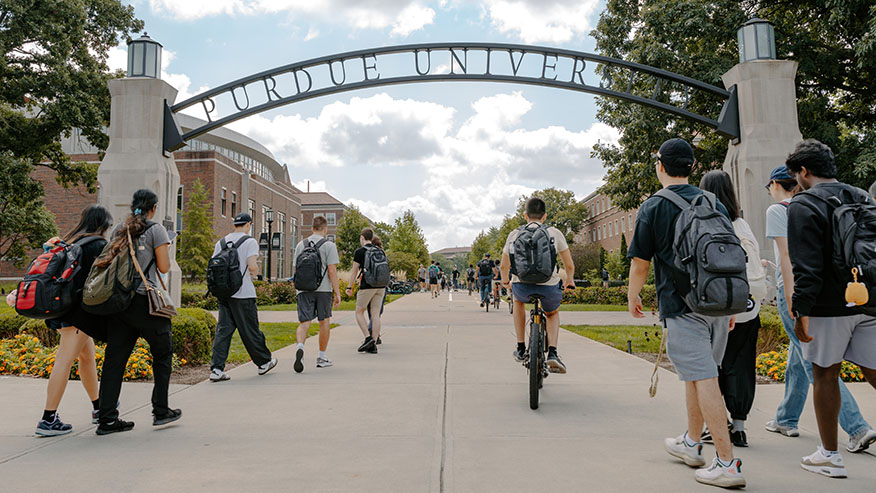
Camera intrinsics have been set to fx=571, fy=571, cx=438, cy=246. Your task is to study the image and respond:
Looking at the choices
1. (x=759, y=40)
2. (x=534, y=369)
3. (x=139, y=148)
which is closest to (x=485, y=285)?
(x=759, y=40)

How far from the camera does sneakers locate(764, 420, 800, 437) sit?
3.89 meters

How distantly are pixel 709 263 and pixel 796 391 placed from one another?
5.88 ft

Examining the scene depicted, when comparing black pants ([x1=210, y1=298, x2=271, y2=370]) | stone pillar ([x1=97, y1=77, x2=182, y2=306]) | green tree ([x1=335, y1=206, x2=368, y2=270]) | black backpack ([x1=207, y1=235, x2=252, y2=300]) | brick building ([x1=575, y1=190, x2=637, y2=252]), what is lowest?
black pants ([x1=210, y1=298, x2=271, y2=370])

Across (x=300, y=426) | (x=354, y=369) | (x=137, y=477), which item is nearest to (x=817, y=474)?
(x=300, y=426)

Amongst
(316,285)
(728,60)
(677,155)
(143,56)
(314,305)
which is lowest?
(314,305)

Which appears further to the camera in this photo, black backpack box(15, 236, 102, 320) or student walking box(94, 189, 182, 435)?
student walking box(94, 189, 182, 435)

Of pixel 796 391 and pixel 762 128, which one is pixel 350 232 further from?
pixel 796 391

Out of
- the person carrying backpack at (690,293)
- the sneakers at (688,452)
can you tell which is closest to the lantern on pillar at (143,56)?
the person carrying backpack at (690,293)

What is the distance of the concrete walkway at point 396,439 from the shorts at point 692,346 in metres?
0.58

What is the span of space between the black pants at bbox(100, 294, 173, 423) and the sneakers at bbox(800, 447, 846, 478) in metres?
4.18

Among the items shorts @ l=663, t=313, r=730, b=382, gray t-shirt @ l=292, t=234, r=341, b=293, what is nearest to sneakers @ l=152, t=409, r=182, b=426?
gray t-shirt @ l=292, t=234, r=341, b=293

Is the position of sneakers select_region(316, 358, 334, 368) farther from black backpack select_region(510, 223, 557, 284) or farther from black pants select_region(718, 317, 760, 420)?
black pants select_region(718, 317, 760, 420)

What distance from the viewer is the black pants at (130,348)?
401 centimetres

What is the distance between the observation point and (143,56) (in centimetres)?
935
